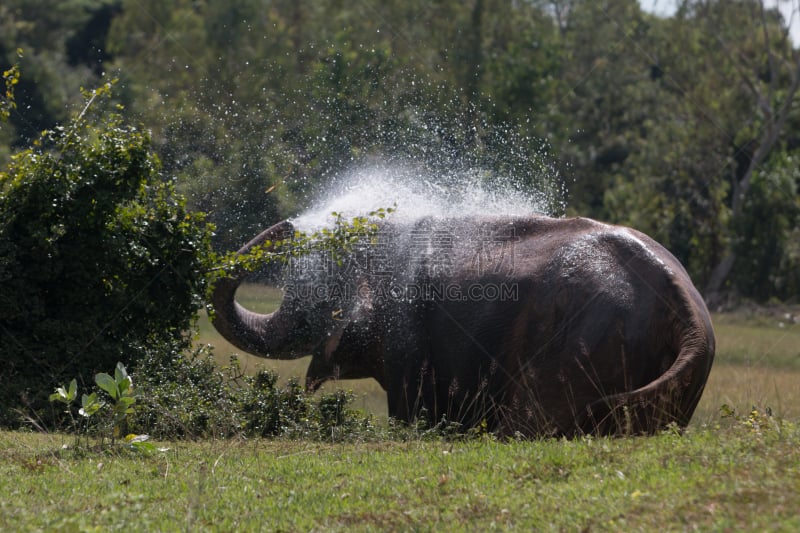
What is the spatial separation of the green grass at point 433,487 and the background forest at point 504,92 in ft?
36.1

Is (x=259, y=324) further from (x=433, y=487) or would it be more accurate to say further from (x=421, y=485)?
(x=433, y=487)

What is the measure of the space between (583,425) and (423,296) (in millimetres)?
2322

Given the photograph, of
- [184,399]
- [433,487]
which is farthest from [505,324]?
[433,487]

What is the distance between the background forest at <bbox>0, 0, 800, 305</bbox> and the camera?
2226cm

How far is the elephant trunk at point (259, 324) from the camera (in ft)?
37.3

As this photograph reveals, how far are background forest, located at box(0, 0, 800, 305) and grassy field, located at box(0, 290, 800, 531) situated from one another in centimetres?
1086

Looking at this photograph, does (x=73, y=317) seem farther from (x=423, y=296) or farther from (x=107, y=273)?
(x=423, y=296)

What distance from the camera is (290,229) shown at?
448 inches

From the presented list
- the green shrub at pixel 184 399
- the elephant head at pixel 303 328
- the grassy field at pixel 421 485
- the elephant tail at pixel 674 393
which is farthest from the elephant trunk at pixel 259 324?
the elephant tail at pixel 674 393

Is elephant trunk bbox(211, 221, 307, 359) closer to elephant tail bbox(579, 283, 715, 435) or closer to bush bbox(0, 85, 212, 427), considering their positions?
bush bbox(0, 85, 212, 427)

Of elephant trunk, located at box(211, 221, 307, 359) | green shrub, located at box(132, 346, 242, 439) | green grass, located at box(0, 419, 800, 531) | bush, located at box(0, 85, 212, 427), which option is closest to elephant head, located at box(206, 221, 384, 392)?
elephant trunk, located at box(211, 221, 307, 359)

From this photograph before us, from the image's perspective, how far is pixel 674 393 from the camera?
7.98 meters

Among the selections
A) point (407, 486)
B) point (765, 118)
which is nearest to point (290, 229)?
point (407, 486)

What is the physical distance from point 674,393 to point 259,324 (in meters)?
4.93
